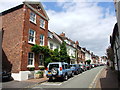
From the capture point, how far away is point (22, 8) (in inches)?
654

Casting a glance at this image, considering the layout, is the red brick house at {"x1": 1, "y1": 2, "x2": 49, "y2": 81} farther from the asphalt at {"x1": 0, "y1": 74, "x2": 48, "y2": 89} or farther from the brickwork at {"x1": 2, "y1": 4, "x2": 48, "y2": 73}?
the asphalt at {"x1": 0, "y1": 74, "x2": 48, "y2": 89}

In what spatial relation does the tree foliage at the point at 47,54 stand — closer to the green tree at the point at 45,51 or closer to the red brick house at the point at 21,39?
the green tree at the point at 45,51

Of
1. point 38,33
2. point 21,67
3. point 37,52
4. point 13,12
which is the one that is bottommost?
point 21,67

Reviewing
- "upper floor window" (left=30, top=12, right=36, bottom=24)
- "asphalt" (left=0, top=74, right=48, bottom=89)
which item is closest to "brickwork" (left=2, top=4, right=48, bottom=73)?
"upper floor window" (left=30, top=12, right=36, bottom=24)

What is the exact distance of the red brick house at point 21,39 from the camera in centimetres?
1516

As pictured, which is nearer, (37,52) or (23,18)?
(23,18)

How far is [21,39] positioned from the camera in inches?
611

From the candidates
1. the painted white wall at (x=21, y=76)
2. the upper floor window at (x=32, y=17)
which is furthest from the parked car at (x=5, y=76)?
the upper floor window at (x=32, y=17)

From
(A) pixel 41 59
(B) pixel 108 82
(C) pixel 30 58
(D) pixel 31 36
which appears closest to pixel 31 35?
(D) pixel 31 36

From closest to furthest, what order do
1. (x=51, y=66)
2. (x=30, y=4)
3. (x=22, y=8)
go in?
1. (x=51, y=66)
2. (x=22, y=8)
3. (x=30, y=4)

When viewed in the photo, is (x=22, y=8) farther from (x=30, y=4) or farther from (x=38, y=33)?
(x=38, y=33)

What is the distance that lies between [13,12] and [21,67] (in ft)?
26.1

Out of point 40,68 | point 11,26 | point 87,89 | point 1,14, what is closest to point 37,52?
point 40,68

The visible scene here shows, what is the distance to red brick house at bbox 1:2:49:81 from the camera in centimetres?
1516
